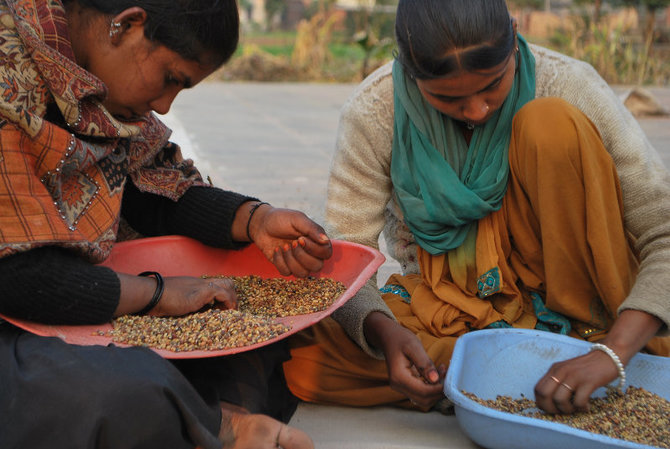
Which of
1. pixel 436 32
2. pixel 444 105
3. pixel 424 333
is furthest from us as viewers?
pixel 424 333

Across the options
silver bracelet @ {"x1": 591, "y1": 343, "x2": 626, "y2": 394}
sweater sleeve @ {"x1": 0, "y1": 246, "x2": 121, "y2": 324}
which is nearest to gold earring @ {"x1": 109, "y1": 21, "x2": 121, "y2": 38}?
sweater sleeve @ {"x1": 0, "y1": 246, "x2": 121, "y2": 324}

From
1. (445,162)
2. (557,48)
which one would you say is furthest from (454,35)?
(557,48)

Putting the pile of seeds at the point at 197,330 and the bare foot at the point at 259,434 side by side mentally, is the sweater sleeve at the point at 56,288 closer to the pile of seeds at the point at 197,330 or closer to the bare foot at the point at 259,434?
the pile of seeds at the point at 197,330

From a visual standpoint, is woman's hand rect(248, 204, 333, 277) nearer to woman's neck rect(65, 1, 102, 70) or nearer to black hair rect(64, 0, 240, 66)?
black hair rect(64, 0, 240, 66)

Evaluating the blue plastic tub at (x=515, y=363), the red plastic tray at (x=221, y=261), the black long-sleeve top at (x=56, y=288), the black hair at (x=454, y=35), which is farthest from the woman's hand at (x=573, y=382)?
the black long-sleeve top at (x=56, y=288)

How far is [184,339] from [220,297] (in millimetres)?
233

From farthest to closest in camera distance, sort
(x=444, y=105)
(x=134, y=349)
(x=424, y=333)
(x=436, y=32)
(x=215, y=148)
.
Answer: (x=215, y=148), (x=424, y=333), (x=444, y=105), (x=436, y=32), (x=134, y=349)

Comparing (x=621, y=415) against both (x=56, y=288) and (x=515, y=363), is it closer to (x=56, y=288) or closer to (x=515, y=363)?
(x=515, y=363)

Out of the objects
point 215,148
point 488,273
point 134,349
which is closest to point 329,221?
point 488,273

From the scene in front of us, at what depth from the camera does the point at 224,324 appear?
2117mm

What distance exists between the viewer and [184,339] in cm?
206

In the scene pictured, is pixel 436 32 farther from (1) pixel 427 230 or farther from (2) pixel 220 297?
(2) pixel 220 297

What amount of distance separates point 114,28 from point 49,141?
0.33 m

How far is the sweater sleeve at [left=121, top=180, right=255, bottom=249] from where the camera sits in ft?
8.49
